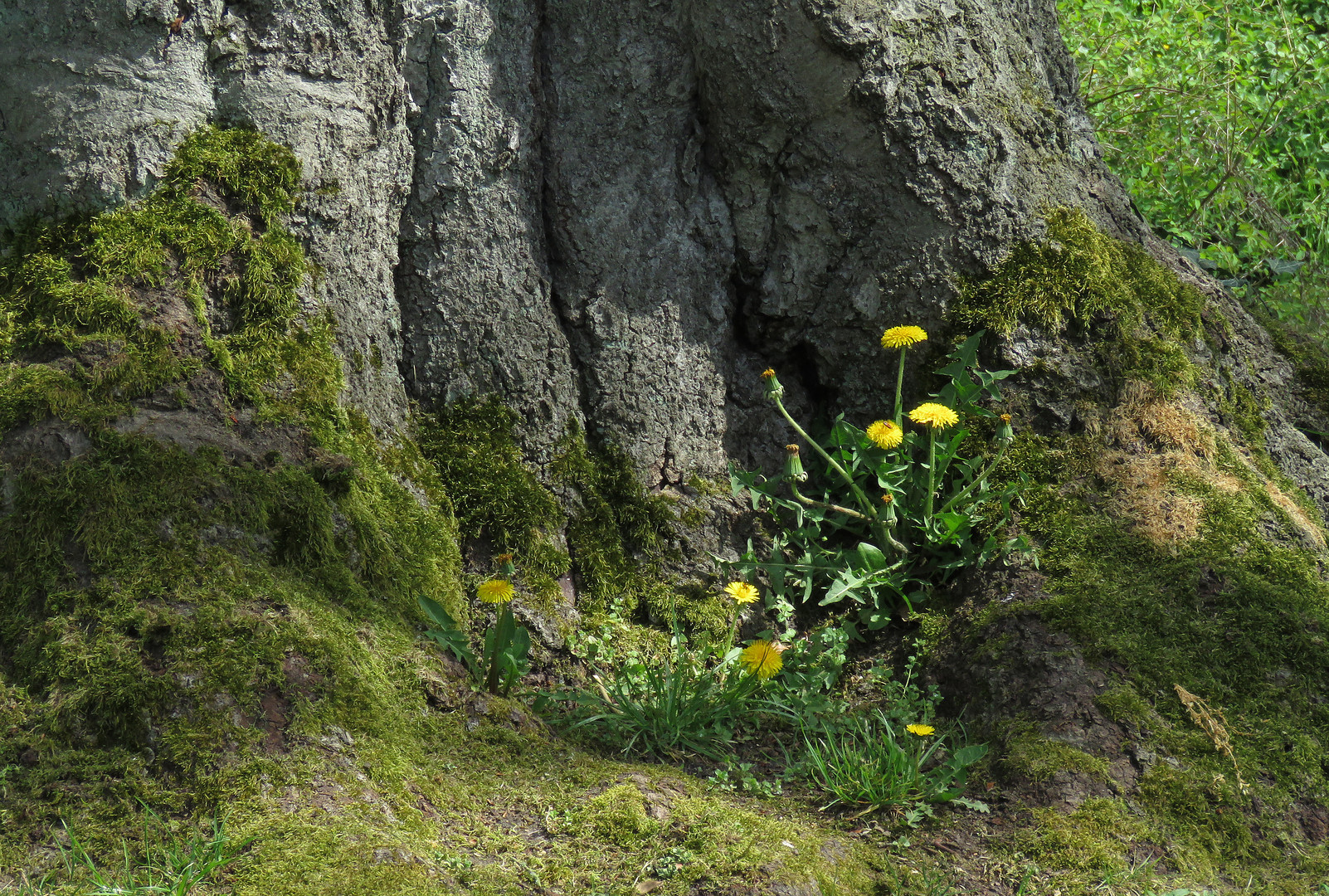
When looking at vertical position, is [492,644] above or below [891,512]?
below

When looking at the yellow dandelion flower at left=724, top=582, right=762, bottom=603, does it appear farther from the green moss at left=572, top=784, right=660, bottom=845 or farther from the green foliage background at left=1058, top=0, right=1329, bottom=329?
the green foliage background at left=1058, top=0, right=1329, bottom=329

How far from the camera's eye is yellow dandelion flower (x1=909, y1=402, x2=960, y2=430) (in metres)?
3.27

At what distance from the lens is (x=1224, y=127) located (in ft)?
19.6

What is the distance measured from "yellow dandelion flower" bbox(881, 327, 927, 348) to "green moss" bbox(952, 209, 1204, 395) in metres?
0.37

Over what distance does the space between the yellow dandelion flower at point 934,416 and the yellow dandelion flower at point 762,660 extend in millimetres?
919

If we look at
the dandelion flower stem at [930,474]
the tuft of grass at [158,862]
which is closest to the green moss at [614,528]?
the dandelion flower stem at [930,474]

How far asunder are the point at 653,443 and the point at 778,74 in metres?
1.46

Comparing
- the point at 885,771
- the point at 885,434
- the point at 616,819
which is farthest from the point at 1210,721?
the point at 616,819

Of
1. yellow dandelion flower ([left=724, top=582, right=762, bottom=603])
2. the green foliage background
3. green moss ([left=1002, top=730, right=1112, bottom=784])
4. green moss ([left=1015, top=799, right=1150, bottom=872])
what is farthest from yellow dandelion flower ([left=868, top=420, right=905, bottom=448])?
the green foliage background

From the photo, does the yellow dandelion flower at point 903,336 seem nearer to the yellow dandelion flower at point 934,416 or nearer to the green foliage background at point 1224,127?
the yellow dandelion flower at point 934,416

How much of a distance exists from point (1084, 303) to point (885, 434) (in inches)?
40.4

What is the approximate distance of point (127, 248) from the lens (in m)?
2.86

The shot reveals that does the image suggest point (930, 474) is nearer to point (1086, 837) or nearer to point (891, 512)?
point (891, 512)

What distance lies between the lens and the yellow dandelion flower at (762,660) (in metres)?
3.07
